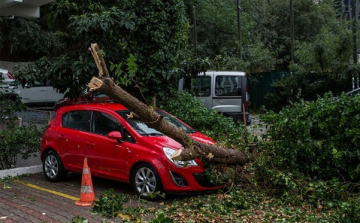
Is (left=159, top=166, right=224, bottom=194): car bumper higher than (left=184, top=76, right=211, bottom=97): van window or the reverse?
the reverse

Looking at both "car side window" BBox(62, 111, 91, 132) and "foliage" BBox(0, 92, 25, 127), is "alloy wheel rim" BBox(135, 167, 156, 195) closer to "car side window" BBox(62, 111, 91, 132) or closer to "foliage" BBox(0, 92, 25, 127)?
"car side window" BBox(62, 111, 91, 132)

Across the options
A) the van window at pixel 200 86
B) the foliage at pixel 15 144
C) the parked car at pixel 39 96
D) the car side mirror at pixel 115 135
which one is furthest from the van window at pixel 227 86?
the parked car at pixel 39 96

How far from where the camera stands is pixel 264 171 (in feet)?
25.4

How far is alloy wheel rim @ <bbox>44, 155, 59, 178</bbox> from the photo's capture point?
29.9ft

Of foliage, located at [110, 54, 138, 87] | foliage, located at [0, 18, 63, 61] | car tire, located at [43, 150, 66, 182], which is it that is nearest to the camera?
foliage, located at [110, 54, 138, 87]

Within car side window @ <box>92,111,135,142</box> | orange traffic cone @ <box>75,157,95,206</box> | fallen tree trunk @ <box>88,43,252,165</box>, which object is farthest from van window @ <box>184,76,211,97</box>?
orange traffic cone @ <box>75,157,95,206</box>

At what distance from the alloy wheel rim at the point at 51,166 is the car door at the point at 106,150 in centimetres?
98

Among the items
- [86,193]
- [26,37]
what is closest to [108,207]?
[86,193]

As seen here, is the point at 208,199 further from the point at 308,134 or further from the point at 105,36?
the point at 105,36

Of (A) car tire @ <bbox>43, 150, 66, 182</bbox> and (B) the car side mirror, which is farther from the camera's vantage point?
(A) car tire @ <bbox>43, 150, 66, 182</bbox>

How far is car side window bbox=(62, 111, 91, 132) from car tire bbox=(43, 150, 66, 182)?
643 mm

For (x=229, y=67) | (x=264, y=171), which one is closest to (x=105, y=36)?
(x=264, y=171)

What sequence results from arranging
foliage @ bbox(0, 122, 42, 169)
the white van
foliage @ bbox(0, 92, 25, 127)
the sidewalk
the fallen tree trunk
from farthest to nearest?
1. the white van
2. foliage @ bbox(0, 92, 25, 127)
3. foliage @ bbox(0, 122, 42, 169)
4. the sidewalk
5. the fallen tree trunk

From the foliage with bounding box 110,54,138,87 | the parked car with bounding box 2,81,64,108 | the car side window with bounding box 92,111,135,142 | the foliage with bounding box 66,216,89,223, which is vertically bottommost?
the foliage with bounding box 66,216,89,223
